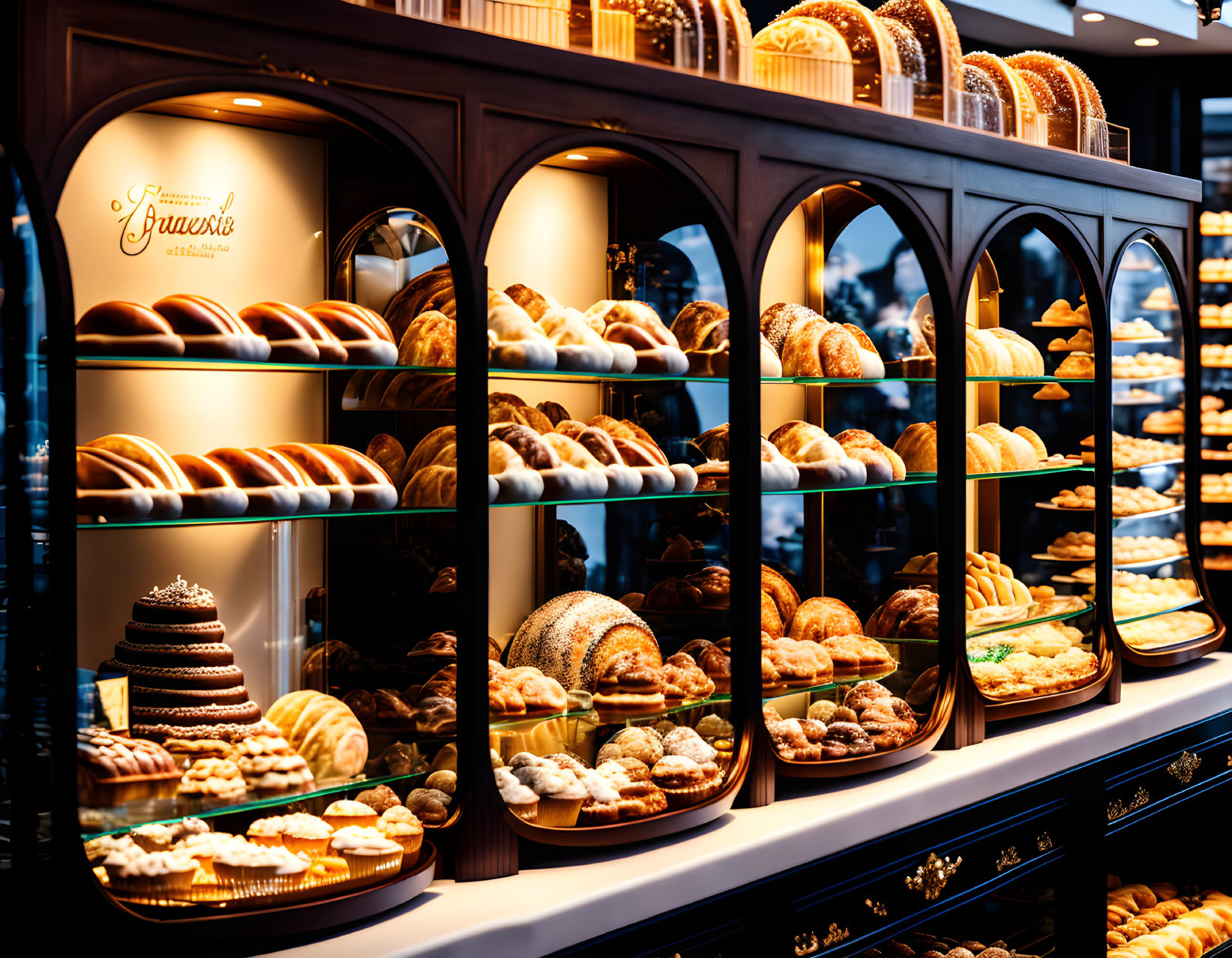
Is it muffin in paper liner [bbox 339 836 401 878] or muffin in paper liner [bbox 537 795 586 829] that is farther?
muffin in paper liner [bbox 537 795 586 829]

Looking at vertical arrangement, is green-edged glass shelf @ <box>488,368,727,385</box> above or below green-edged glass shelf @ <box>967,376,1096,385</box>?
below

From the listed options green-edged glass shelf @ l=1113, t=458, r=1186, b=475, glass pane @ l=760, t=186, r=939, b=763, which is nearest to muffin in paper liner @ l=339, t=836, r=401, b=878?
glass pane @ l=760, t=186, r=939, b=763

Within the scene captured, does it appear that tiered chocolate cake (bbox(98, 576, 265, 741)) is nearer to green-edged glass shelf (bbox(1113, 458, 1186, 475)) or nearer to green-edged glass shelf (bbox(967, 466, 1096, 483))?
green-edged glass shelf (bbox(967, 466, 1096, 483))

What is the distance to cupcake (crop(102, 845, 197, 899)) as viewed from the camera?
1928 mm

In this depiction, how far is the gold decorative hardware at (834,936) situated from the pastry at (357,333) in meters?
1.66

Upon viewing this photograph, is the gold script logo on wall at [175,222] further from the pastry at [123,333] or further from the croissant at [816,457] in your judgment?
the croissant at [816,457]

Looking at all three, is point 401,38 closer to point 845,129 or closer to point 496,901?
point 845,129

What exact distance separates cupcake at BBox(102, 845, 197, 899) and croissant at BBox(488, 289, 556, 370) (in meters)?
1.11

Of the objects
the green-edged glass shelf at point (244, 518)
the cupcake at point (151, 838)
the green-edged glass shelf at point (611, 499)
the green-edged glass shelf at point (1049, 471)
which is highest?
the green-edged glass shelf at point (1049, 471)

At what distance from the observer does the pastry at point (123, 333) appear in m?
2.01

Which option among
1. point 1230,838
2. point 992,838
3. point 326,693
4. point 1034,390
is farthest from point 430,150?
point 1230,838

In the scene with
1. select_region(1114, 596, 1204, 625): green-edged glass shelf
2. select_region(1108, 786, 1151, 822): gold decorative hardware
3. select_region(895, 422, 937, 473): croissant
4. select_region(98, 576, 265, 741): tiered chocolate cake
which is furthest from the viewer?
select_region(1114, 596, 1204, 625): green-edged glass shelf

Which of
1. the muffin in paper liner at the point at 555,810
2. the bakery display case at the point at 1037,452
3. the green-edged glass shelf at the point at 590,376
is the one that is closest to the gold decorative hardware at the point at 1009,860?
the bakery display case at the point at 1037,452

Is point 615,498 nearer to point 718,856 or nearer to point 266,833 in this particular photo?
point 718,856
